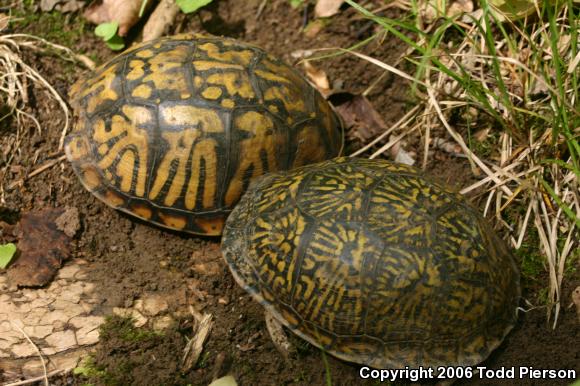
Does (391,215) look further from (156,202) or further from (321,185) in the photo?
(156,202)

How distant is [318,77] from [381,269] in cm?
158

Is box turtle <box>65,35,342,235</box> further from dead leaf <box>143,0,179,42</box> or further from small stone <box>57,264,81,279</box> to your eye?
dead leaf <box>143,0,179,42</box>

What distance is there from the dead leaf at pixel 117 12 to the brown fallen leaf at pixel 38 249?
48.9 inches

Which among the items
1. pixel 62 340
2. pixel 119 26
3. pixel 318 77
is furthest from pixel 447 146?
pixel 62 340

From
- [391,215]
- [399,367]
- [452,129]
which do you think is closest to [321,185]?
[391,215]

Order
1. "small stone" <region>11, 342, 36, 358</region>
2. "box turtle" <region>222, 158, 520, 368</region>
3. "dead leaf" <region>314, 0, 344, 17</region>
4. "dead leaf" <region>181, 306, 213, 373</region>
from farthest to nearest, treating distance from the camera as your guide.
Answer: "dead leaf" <region>314, 0, 344, 17</region> → "dead leaf" <region>181, 306, 213, 373</region> → "small stone" <region>11, 342, 36, 358</region> → "box turtle" <region>222, 158, 520, 368</region>

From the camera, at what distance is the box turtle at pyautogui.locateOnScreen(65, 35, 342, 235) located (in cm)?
277

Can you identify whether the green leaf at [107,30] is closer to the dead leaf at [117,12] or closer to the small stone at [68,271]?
the dead leaf at [117,12]

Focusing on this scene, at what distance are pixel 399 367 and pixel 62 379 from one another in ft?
4.71

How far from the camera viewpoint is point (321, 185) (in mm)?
2564

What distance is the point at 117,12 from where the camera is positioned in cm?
356

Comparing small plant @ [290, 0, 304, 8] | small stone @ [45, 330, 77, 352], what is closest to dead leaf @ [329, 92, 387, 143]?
small plant @ [290, 0, 304, 8]

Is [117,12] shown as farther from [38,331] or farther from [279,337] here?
[279,337]

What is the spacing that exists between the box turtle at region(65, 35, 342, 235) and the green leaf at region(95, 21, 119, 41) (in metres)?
0.54
